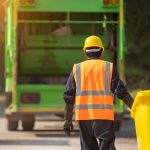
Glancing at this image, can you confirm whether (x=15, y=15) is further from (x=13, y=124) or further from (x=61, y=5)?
(x=13, y=124)

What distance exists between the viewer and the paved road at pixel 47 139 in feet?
39.1

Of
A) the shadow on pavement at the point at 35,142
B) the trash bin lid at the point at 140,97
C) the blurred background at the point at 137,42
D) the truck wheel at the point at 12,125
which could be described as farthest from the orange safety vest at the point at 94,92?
the blurred background at the point at 137,42

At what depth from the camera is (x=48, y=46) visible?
1456 cm

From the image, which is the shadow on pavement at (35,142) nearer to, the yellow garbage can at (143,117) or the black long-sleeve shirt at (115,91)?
the black long-sleeve shirt at (115,91)

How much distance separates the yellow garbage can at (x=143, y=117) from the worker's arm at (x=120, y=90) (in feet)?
1.24

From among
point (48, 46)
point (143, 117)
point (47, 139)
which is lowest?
point (47, 139)

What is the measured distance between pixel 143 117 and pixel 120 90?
54 cm

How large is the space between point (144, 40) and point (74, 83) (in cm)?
2291

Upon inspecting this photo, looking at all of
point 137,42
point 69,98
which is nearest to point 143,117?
point 69,98

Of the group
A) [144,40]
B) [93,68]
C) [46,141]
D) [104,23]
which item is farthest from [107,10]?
[144,40]

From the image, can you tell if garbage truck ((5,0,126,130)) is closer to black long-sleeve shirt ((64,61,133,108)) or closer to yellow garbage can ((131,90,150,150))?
black long-sleeve shirt ((64,61,133,108))

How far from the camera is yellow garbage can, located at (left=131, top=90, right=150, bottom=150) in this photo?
24.0ft

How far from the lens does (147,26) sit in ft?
101

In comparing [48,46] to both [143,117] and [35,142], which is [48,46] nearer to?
[35,142]
